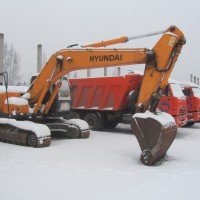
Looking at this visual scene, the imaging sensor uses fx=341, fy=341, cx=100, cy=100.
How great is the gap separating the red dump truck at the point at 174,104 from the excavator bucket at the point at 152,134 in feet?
16.8

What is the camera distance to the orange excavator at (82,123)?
290 inches

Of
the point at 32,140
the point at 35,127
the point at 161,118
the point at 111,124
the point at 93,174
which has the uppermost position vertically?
the point at 161,118

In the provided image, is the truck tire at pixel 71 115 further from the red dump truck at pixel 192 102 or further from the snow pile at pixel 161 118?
the red dump truck at pixel 192 102

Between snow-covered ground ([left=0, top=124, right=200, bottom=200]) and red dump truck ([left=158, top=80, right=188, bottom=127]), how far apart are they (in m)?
3.24

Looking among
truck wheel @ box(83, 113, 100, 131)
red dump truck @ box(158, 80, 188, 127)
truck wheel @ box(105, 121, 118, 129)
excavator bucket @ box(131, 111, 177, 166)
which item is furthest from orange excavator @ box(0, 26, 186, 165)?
truck wheel @ box(105, 121, 118, 129)

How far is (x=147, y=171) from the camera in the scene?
6.73 metres

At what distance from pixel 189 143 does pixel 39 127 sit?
4690mm

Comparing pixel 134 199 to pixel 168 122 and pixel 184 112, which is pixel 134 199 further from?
pixel 184 112

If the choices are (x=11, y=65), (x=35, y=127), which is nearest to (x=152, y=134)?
(x=35, y=127)

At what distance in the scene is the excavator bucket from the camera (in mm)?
7168

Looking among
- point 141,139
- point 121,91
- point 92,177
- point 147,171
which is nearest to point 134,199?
point 92,177

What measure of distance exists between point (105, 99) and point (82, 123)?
2833 mm

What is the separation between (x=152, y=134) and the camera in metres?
7.25

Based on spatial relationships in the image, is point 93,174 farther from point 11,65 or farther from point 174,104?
point 11,65
